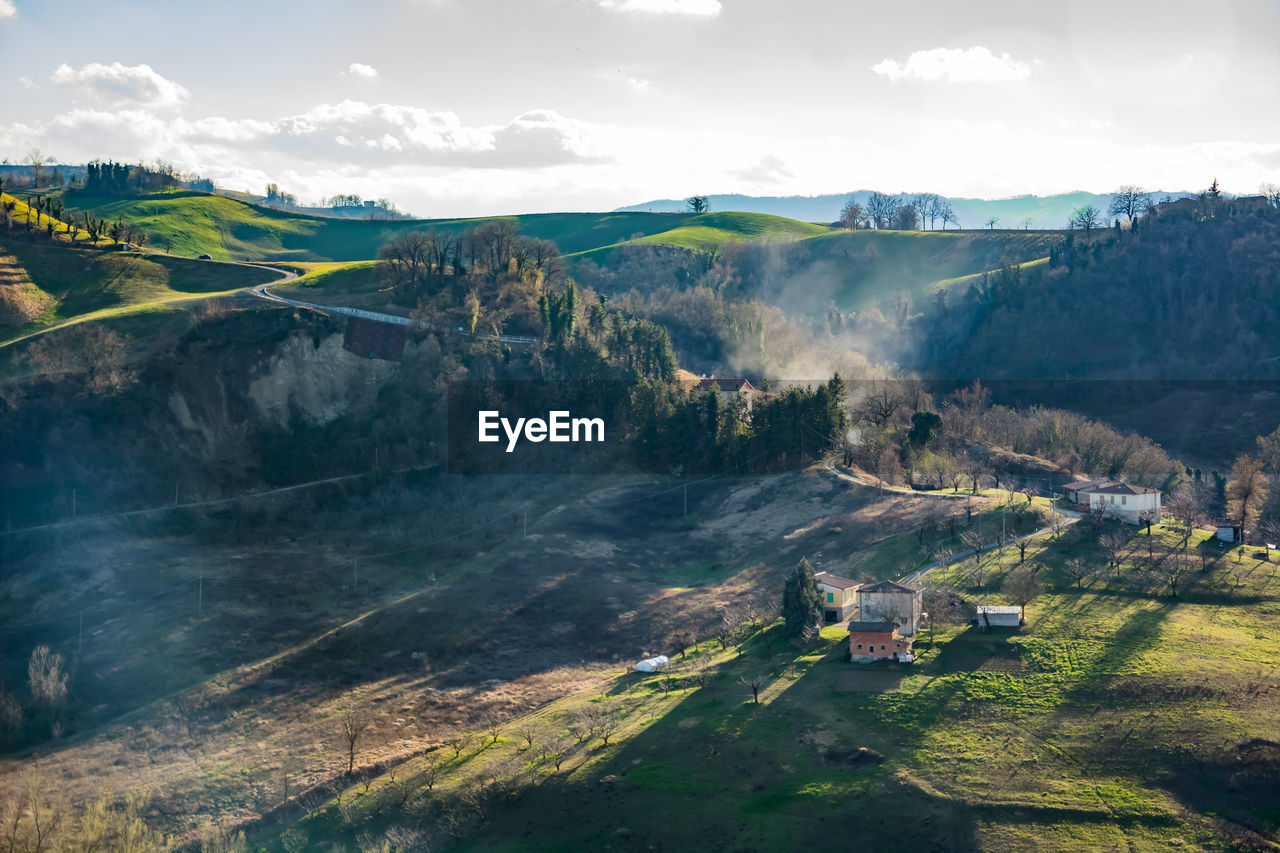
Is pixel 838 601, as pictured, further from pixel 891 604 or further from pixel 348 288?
pixel 348 288

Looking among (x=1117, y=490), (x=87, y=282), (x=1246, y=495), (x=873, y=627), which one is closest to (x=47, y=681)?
(x=873, y=627)

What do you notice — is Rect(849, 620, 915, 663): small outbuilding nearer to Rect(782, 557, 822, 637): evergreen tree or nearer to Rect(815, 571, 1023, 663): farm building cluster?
Rect(815, 571, 1023, 663): farm building cluster

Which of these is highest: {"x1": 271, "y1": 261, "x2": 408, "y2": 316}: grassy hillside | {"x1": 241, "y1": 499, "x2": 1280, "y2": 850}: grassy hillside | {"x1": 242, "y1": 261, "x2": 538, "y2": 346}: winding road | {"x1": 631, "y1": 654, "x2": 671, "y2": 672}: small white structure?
{"x1": 271, "y1": 261, "x2": 408, "y2": 316}: grassy hillside

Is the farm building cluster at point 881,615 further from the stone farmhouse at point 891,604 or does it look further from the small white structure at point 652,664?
the small white structure at point 652,664

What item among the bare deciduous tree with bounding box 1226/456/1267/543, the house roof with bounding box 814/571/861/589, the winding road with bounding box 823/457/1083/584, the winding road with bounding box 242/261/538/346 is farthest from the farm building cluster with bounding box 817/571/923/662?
the winding road with bounding box 242/261/538/346

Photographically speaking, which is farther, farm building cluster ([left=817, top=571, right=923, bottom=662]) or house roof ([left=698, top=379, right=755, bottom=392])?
house roof ([left=698, top=379, right=755, bottom=392])

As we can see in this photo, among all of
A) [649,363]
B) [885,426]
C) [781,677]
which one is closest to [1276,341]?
[885,426]

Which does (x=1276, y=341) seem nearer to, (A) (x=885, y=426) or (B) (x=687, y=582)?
(A) (x=885, y=426)
